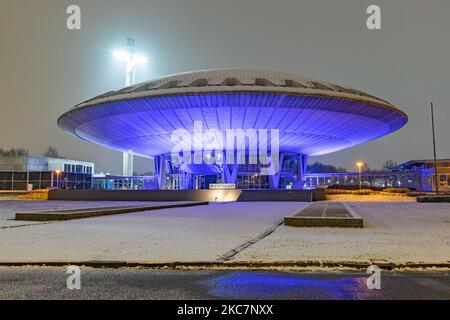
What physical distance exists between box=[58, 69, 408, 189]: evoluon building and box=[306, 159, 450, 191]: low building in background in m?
29.0

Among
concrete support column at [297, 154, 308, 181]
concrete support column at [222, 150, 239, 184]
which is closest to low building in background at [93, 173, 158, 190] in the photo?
concrete support column at [222, 150, 239, 184]

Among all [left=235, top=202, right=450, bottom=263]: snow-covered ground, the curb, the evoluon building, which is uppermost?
the evoluon building

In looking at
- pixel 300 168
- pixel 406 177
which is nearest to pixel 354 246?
pixel 300 168

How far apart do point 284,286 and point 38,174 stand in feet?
300

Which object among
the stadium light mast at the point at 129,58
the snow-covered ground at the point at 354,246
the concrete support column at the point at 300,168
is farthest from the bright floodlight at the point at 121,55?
the snow-covered ground at the point at 354,246

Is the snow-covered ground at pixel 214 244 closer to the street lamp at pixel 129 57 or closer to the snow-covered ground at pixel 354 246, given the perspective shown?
the snow-covered ground at pixel 354 246

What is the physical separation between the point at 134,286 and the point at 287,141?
116 ft

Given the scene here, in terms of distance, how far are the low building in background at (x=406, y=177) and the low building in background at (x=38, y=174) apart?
174 ft

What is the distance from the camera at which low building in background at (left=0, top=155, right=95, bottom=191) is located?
3433 inches

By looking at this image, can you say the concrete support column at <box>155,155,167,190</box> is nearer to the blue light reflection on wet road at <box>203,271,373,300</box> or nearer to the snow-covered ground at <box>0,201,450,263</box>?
the snow-covered ground at <box>0,201,450,263</box>

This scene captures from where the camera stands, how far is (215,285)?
5672mm

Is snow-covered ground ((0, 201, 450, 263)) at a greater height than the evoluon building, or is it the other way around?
the evoluon building
